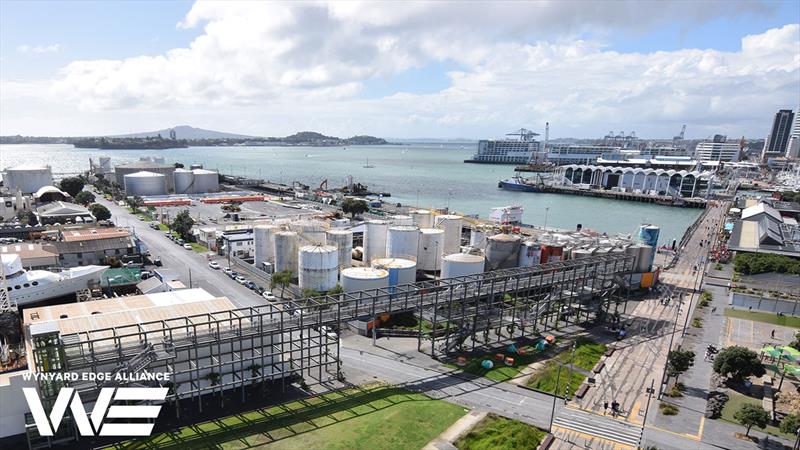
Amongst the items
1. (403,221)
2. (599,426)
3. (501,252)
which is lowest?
(599,426)

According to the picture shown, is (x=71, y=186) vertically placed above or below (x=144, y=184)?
below

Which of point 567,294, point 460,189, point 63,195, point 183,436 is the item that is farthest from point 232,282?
point 460,189

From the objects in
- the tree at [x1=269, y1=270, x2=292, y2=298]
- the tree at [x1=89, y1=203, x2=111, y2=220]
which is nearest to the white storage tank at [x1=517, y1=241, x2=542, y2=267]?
the tree at [x1=269, y1=270, x2=292, y2=298]

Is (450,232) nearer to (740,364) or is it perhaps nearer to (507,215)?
(507,215)

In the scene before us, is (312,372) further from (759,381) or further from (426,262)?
(759,381)

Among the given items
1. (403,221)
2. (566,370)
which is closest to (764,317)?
(566,370)

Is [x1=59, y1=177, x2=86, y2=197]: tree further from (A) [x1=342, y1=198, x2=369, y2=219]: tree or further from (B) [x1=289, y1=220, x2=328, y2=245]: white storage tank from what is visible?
(B) [x1=289, y1=220, x2=328, y2=245]: white storage tank

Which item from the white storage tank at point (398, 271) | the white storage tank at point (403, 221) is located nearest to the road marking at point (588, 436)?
the white storage tank at point (398, 271)
